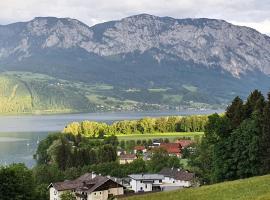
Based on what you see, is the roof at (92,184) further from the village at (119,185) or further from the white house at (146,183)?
the white house at (146,183)

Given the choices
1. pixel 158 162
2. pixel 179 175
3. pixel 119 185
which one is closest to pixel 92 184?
pixel 119 185

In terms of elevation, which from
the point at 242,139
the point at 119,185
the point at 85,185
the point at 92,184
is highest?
the point at 242,139

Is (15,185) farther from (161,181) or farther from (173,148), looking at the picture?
(173,148)

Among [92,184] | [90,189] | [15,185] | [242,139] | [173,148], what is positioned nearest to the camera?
[15,185]

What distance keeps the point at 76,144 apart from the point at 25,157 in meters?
16.1

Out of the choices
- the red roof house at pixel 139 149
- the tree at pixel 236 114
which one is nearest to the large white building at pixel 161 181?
the tree at pixel 236 114

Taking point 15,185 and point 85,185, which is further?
point 85,185

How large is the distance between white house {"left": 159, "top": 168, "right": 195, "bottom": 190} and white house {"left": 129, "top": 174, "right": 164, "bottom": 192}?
127cm

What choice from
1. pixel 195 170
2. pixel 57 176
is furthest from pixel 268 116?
pixel 57 176

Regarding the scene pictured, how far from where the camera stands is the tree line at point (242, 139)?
5300 cm

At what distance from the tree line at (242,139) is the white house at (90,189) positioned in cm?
1860

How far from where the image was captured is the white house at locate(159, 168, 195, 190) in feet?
281

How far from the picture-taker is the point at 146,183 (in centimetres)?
8344

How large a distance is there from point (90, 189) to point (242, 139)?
25.5 metres
